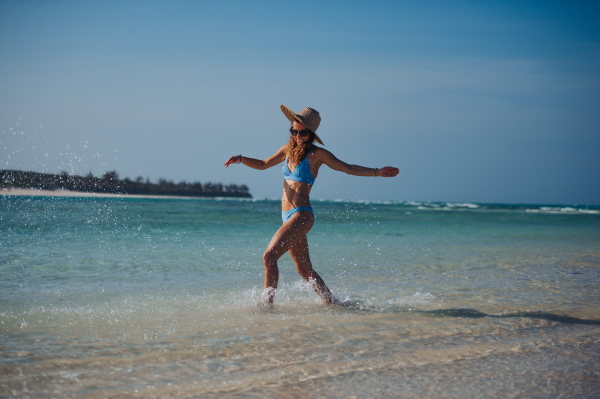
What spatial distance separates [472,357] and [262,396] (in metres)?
1.64

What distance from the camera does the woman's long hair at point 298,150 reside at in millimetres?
4207

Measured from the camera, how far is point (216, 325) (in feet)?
12.3

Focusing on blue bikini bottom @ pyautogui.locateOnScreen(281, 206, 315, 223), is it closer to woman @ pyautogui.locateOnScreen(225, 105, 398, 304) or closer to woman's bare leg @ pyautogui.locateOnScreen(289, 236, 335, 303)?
woman @ pyautogui.locateOnScreen(225, 105, 398, 304)

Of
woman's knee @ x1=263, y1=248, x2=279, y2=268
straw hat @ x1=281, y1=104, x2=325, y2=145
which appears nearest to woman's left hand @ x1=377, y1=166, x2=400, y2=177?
straw hat @ x1=281, y1=104, x2=325, y2=145

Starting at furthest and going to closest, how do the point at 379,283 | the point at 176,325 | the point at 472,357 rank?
the point at 379,283 → the point at 176,325 → the point at 472,357

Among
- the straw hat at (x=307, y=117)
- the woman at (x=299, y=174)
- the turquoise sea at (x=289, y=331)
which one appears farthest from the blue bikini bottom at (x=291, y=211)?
the turquoise sea at (x=289, y=331)

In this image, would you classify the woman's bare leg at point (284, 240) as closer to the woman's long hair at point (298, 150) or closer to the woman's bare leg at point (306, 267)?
the woman's bare leg at point (306, 267)

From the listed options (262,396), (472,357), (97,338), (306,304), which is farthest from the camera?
(306,304)

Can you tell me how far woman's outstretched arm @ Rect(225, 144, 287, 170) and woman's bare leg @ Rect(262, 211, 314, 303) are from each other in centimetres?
68

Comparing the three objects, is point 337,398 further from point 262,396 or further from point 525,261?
point 525,261

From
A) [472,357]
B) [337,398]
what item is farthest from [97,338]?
[472,357]

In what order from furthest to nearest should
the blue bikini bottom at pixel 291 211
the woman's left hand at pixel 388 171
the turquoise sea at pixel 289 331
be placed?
1. the blue bikini bottom at pixel 291 211
2. the woman's left hand at pixel 388 171
3. the turquoise sea at pixel 289 331

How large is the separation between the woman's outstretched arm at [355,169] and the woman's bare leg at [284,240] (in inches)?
22.1

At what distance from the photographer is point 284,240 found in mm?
4164
